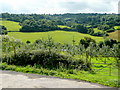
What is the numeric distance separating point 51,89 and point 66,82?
1.59 metres

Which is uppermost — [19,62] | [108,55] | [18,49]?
[18,49]

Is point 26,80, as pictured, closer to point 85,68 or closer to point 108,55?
point 85,68

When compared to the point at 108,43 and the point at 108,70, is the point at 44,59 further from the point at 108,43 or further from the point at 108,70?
the point at 108,43

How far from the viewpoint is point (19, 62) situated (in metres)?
20.1

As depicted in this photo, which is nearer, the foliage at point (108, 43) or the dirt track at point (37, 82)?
the dirt track at point (37, 82)

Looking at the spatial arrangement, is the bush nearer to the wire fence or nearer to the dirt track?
the wire fence

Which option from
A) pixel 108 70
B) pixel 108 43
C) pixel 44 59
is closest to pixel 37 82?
pixel 44 59

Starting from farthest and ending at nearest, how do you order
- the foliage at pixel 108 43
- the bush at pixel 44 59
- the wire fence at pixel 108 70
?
the foliage at pixel 108 43 → the wire fence at pixel 108 70 → the bush at pixel 44 59

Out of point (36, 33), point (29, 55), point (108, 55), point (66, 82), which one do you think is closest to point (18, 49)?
point (29, 55)

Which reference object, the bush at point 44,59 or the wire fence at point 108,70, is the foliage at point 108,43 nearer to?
the wire fence at point 108,70

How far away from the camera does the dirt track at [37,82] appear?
1072cm

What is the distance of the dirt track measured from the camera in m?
10.7

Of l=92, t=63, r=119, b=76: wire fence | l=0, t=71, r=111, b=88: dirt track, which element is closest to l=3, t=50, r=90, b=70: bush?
l=92, t=63, r=119, b=76: wire fence

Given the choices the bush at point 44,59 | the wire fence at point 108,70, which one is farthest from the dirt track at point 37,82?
the wire fence at point 108,70
